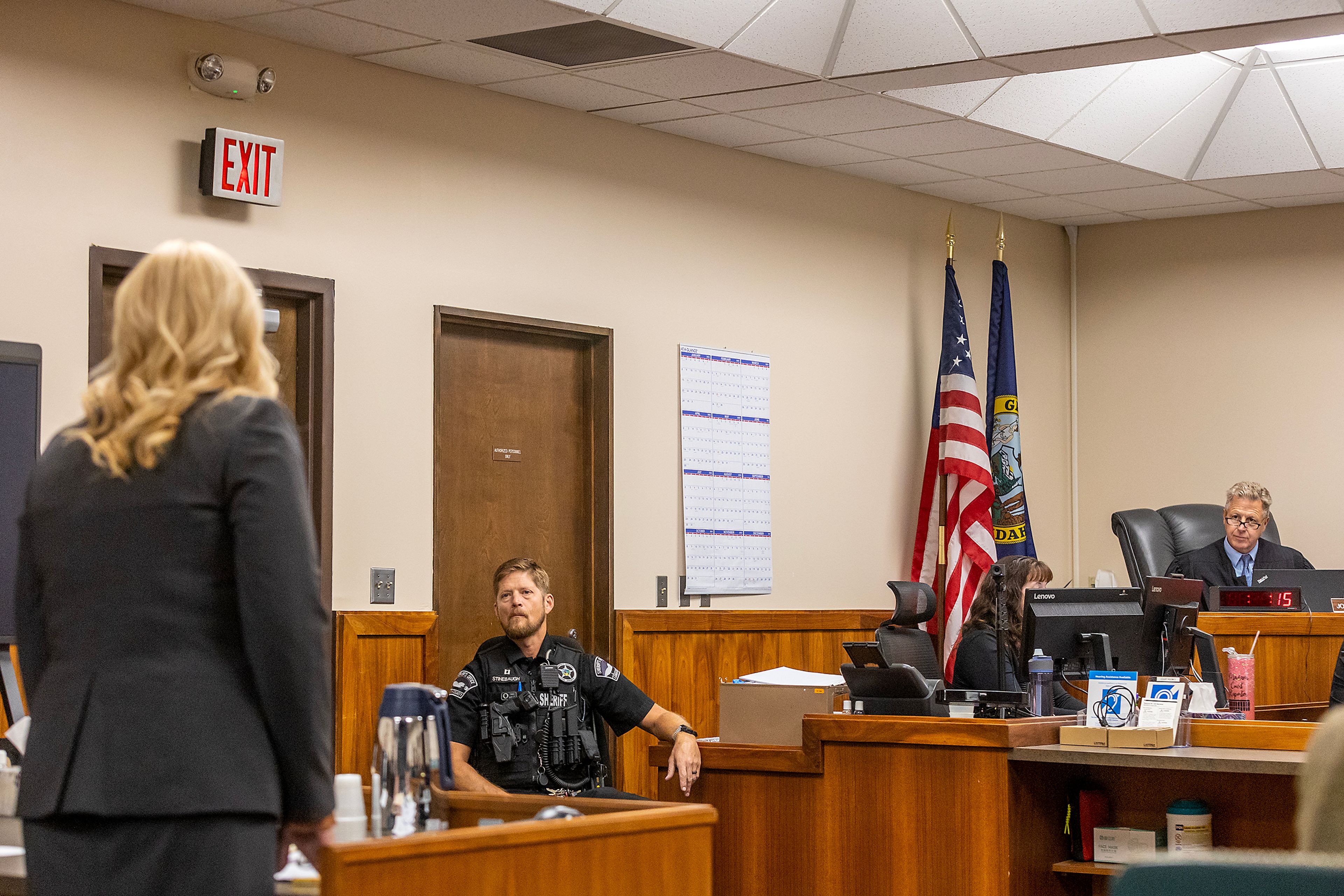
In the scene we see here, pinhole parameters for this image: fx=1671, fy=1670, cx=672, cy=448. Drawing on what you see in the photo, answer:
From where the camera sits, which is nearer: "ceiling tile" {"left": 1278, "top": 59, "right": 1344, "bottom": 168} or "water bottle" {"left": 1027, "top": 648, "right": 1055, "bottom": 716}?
"water bottle" {"left": 1027, "top": 648, "right": 1055, "bottom": 716}

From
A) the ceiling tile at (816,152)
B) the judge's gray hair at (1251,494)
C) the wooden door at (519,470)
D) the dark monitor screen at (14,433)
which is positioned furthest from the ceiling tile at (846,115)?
the dark monitor screen at (14,433)

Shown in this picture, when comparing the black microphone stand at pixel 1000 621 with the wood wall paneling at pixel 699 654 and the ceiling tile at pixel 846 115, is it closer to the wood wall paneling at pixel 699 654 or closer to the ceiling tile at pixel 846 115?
the wood wall paneling at pixel 699 654

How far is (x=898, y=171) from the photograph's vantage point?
7.07 metres

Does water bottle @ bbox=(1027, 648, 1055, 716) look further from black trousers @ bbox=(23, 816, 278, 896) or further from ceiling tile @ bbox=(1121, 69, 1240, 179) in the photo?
ceiling tile @ bbox=(1121, 69, 1240, 179)

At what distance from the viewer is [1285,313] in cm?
786

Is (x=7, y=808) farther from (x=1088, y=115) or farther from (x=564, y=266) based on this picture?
(x=1088, y=115)

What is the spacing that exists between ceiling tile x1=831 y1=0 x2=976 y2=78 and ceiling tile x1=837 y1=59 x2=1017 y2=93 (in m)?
0.04

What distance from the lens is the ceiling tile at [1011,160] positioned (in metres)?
6.67

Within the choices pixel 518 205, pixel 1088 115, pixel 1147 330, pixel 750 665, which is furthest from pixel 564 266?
pixel 1147 330

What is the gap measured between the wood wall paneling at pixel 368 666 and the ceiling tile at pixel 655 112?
1.97 metres

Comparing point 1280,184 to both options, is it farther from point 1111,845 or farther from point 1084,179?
point 1111,845

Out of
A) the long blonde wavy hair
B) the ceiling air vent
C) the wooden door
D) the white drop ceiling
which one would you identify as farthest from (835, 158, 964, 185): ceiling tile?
the long blonde wavy hair

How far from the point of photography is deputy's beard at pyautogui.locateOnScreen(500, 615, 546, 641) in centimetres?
466

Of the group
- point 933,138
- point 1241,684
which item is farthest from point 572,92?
point 1241,684
